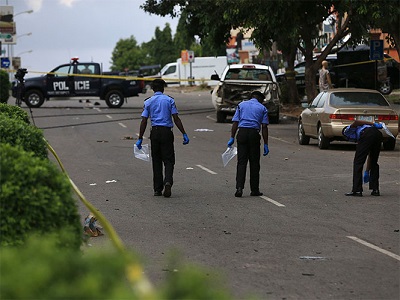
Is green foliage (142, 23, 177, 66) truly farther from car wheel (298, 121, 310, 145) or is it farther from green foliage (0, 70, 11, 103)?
car wheel (298, 121, 310, 145)

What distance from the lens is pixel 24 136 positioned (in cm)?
970

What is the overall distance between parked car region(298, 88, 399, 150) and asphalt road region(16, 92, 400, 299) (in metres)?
0.55

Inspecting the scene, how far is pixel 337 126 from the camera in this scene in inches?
952

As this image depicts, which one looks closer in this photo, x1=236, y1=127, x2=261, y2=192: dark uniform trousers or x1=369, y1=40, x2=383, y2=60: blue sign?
x1=236, y1=127, x2=261, y2=192: dark uniform trousers

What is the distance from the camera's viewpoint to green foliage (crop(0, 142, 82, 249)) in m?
6.16

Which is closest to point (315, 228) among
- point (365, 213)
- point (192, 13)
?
point (365, 213)

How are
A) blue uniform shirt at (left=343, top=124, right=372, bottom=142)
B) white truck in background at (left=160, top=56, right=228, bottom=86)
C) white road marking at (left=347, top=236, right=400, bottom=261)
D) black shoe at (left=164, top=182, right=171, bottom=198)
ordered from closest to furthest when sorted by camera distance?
1. white road marking at (left=347, top=236, right=400, bottom=261)
2. black shoe at (left=164, top=182, right=171, bottom=198)
3. blue uniform shirt at (left=343, top=124, right=372, bottom=142)
4. white truck in background at (left=160, top=56, right=228, bottom=86)

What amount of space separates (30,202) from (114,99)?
39.6 m

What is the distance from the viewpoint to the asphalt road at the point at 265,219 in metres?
9.11

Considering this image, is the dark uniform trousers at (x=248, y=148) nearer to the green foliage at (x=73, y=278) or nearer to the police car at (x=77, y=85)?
the green foliage at (x=73, y=278)

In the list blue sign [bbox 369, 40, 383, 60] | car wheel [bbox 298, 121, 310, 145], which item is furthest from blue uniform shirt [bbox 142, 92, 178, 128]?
blue sign [bbox 369, 40, 383, 60]

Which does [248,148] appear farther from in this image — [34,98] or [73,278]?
[34,98]

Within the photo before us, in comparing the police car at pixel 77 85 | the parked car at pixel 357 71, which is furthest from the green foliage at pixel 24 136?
the parked car at pixel 357 71

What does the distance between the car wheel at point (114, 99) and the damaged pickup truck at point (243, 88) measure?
33.1 ft
